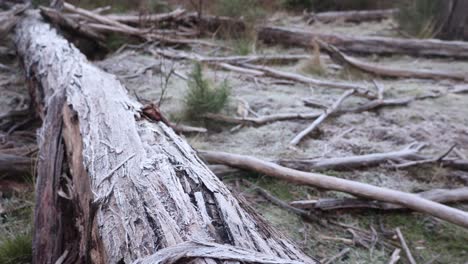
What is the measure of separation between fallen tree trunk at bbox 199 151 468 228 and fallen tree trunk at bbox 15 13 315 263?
0.68 metres

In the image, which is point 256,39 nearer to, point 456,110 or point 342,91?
point 342,91

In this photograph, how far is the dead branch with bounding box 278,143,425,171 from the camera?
2.91 m

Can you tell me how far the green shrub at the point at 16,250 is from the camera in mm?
2135

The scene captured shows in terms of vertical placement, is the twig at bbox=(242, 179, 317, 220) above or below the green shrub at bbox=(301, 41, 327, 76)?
below

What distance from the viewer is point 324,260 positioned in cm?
223

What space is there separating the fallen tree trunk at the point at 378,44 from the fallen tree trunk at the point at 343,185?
12.1 feet

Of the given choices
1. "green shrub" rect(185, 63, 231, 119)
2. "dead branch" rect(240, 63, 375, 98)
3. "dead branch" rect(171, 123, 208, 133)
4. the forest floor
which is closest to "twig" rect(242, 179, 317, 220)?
the forest floor

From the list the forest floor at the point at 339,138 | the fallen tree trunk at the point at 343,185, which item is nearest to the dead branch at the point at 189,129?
the forest floor at the point at 339,138

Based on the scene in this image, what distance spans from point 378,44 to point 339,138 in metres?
2.88

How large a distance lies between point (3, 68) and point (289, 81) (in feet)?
9.84

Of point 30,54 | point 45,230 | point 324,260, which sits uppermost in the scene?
point 30,54

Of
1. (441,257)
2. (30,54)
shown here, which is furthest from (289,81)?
(441,257)

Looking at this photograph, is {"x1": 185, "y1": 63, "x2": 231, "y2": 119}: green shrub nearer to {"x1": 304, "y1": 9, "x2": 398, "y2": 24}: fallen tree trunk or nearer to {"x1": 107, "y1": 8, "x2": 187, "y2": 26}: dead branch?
{"x1": 107, "y1": 8, "x2": 187, "y2": 26}: dead branch

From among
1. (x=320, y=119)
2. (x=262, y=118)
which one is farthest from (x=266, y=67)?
(x=320, y=119)
